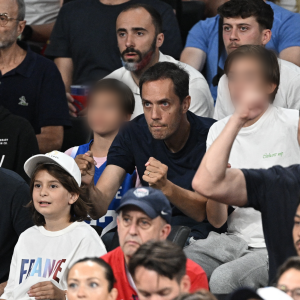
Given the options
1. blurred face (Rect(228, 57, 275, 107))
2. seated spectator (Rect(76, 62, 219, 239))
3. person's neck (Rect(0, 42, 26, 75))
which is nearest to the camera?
blurred face (Rect(228, 57, 275, 107))

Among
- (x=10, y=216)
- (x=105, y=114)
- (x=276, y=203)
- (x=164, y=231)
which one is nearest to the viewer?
(x=276, y=203)

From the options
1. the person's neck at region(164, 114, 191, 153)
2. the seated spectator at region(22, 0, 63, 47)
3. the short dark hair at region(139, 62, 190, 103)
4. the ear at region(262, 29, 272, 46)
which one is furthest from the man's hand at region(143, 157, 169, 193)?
the seated spectator at region(22, 0, 63, 47)

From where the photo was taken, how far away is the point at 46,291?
10.4 feet

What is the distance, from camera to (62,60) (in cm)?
551

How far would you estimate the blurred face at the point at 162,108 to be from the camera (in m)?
3.82

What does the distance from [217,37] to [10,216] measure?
2300mm

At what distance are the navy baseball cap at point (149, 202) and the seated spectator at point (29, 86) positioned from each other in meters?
2.05

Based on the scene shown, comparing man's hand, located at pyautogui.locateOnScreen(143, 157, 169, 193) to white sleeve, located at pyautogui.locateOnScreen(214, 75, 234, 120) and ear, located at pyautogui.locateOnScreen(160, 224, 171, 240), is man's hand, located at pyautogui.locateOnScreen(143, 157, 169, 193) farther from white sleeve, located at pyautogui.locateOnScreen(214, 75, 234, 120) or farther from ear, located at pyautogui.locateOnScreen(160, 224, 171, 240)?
white sleeve, located at pyautogui.locateOnScreen(214, 75, 234, 120)

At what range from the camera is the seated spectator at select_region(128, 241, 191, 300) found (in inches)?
97.8

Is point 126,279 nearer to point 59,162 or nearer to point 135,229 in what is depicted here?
point 135,229

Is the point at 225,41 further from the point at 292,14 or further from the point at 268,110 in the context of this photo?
the point at 268,110

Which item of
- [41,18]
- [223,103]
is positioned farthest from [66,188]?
[41,18]

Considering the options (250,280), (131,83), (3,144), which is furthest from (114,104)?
(250,280)

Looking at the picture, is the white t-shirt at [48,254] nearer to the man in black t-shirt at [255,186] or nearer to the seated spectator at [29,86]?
the man in black t-shirt at [255,186]
